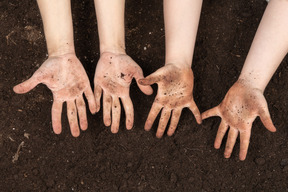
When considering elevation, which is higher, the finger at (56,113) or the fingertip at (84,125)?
the finger at (56,113)

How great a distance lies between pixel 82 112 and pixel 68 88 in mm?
118

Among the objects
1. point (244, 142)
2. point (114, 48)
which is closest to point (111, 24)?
point (114, 48)

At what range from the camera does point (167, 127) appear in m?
1.57

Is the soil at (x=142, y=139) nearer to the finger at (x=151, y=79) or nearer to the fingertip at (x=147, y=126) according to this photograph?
the fingertip at (x=147, y=126)

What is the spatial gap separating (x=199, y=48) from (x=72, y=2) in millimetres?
670

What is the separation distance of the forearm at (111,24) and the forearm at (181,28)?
0.70ft

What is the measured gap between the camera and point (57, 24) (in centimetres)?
146

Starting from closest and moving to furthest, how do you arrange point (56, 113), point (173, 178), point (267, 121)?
point (267, 121) → point (56, 113) → point (173, 178)

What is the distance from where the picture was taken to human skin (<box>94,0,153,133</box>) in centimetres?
145

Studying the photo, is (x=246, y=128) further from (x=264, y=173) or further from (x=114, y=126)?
(x=114, y=126)

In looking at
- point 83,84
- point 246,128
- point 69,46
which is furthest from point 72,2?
point 246,128

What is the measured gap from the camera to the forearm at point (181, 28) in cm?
147

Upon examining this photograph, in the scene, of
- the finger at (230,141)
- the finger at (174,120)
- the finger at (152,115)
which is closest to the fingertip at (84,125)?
the finger at (152,115)

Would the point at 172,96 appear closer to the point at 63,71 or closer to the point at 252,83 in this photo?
the point at 252,83
